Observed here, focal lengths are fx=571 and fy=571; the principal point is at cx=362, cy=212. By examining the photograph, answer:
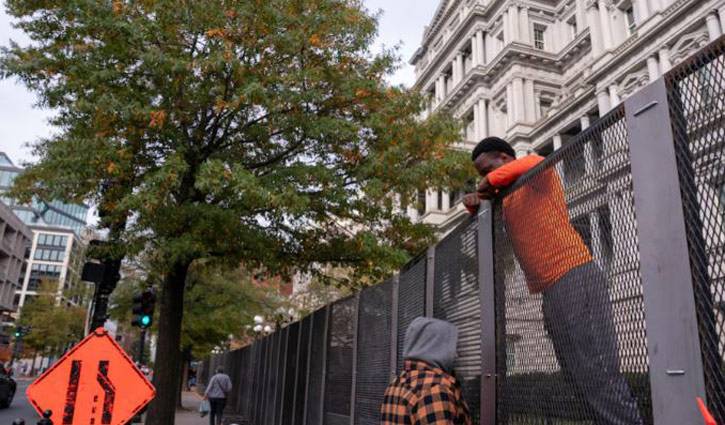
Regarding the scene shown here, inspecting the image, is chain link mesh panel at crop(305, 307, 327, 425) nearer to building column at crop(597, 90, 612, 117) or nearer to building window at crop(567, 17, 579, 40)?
building column at crop(597, 90, 612, 117)

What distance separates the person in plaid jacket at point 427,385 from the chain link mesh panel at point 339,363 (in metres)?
3.52

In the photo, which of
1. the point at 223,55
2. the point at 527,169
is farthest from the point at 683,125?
the point at 223,55

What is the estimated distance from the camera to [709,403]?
1806 mm

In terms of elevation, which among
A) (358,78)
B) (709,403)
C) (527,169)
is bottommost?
(709,403)

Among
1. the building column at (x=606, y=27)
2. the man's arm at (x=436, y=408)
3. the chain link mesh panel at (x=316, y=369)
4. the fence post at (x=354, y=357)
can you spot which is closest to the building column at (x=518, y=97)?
the building column at (x=606, y=27)

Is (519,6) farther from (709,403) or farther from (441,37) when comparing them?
(709,403)

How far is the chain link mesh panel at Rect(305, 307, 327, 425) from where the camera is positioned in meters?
8.09

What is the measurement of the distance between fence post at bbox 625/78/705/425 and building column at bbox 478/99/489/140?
35.3m

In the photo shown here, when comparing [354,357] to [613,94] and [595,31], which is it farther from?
[595,31]

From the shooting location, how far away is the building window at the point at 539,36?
120 feet

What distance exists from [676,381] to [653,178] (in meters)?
0.72

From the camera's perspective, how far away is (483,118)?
121 feet

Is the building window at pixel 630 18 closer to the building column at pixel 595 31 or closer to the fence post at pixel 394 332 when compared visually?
the building column at pixel 595 31

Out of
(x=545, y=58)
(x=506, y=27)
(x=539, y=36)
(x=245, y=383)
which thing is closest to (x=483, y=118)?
(x=545, y=58)
